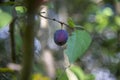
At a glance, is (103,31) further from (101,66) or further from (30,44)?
(30,44)

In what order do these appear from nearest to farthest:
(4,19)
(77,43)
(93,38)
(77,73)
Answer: (4,19) < (77,43) < (77,73) < (93,38)

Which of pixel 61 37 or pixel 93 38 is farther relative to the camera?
pixel 93 38

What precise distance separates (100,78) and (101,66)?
0.87ft

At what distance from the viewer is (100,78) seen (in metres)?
2.57

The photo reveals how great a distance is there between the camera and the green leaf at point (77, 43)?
79 cm

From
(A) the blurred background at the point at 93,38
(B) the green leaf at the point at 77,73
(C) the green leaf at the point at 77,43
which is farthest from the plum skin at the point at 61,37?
(A) the blurred background at the point at 93,38

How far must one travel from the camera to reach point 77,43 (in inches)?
32.0

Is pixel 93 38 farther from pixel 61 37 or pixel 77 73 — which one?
Result: pixel 61 37

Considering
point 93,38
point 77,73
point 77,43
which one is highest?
point 77,43

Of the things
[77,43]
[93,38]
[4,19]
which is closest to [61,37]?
[77,43]

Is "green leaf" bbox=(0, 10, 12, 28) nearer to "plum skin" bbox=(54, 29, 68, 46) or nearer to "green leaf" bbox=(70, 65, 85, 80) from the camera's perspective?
"plum skin" bbox=(54, 29, 68, 46)

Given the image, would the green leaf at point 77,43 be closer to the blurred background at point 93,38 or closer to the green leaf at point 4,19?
the green leaf at point 4,19

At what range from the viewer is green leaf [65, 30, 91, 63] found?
0.79 meters

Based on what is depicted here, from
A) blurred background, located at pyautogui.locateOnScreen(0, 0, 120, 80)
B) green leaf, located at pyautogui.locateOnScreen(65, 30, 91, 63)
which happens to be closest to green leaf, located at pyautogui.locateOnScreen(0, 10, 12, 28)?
green leaf, located at pyautogui.locateOnScreen(65, 30, 91, 63)
